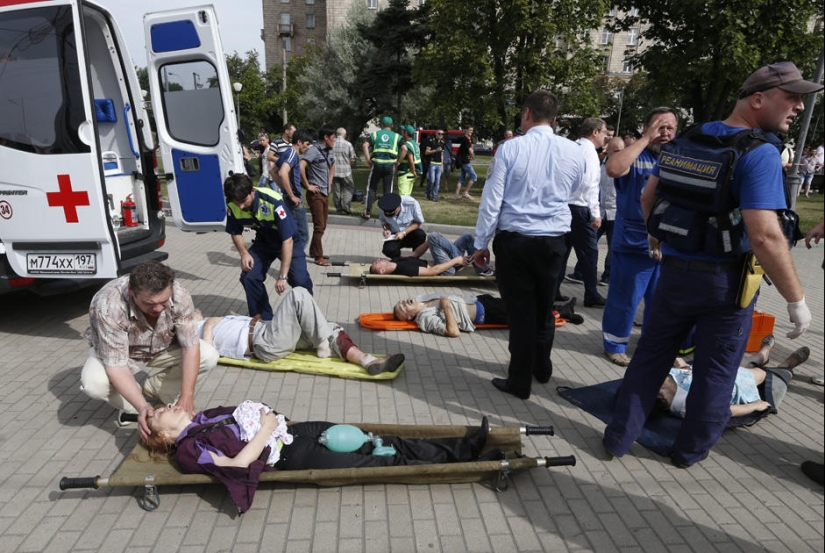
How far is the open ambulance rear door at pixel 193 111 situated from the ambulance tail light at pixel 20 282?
73.1 inches

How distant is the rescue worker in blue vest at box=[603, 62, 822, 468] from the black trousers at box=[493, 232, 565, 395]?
71 centimetres

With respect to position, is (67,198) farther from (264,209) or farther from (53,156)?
(264,209)

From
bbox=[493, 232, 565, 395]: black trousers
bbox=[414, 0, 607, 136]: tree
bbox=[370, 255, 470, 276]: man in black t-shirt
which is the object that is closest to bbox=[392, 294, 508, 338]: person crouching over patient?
bbox=[370, 255, 470, 276]: man in black t-shirt

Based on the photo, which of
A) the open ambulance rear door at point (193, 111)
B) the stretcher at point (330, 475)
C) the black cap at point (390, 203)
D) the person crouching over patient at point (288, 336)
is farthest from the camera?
the black cap at point (390, 203)

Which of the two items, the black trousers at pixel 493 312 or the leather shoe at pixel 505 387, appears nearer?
the leather shoe at pixel 505 387

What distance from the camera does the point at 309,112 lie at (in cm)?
3300

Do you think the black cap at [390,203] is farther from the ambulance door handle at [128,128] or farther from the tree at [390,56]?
the tree at [390,56]

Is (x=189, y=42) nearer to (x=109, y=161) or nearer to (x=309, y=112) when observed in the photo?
(x=109, y=161)

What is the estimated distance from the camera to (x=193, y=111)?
6.20m

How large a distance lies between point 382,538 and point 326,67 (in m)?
33.6

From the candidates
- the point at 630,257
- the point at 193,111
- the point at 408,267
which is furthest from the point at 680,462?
the point at 193,111


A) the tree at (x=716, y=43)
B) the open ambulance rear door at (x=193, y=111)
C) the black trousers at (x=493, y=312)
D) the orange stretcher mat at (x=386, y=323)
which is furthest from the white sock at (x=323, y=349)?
the tree at (x=716, y=43)

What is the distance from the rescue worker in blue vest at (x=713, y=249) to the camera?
2.52m

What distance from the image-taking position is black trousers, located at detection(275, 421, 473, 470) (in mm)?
2926
